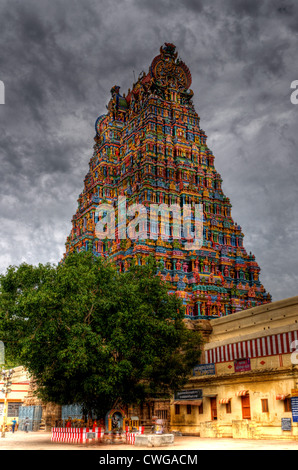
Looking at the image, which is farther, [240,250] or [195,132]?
[195,132]

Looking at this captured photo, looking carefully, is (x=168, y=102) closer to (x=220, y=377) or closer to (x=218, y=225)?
(x=218, y=225)

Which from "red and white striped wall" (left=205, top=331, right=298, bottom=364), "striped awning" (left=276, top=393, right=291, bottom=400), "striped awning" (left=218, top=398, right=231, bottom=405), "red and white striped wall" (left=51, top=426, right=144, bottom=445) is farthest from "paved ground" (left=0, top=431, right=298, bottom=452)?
"red and white striped wall" (left=205, top=331, right=298, bottom=364)

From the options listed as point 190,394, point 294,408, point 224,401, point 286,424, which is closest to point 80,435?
point 224,401

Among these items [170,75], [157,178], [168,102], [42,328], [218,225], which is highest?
[170,75]

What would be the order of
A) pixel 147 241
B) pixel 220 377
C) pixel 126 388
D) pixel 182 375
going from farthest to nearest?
pixel 147 241 → pixel 182 375 → pixel 220 377 → pixel 126 388

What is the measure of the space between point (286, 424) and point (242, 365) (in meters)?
5.82

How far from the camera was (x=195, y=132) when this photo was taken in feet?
255

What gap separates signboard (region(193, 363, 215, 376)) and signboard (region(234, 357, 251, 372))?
2.78 meters

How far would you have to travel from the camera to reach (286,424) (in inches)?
1085

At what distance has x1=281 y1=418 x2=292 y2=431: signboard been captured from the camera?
27375 millimetres

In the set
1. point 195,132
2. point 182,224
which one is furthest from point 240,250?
point 195,132

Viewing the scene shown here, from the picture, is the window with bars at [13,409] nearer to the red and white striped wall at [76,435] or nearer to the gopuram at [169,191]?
the gopuram at [169,191]

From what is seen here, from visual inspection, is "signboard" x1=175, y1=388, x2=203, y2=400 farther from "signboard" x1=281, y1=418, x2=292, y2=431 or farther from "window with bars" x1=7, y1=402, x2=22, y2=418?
"window with bars" x1=7, y1=402, x2=22, y2=418

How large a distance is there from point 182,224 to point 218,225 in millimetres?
6933
